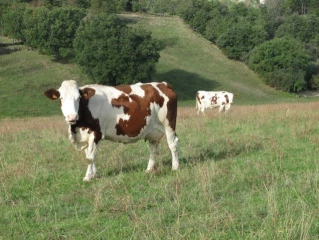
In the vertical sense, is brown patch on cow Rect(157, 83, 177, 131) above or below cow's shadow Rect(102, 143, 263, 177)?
above

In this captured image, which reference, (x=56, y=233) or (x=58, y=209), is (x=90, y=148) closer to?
(x=58, y=209)

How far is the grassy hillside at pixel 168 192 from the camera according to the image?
5648mm

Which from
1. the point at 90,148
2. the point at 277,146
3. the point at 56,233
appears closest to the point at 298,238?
the point at 56,233

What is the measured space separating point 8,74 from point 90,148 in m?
52.2

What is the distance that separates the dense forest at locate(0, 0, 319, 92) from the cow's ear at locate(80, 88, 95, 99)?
44.5 meters

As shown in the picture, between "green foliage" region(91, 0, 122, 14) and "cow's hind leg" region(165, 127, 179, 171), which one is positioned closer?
"cow's hind leg" region(165, 127, 179, 171)

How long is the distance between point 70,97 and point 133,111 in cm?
164

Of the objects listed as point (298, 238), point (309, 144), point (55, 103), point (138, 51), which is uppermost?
point (298, 238)

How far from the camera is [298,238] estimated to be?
5.03m

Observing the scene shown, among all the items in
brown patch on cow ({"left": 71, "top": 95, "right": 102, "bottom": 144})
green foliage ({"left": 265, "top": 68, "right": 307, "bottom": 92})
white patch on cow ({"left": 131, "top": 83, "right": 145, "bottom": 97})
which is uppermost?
white patch on cow ({"left": 131, "top": 83, "right": 145, "bottom": 97})

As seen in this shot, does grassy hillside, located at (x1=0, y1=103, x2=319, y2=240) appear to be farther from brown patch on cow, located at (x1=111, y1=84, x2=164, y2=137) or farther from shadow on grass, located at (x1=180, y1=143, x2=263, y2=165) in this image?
brown patch on cow, located at (x1=111, y1=84, x2=164, y2=137)

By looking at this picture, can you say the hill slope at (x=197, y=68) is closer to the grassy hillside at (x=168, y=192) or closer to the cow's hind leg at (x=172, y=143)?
the grassy hillside at (x=168, y=192)

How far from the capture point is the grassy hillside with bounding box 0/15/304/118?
163 ft

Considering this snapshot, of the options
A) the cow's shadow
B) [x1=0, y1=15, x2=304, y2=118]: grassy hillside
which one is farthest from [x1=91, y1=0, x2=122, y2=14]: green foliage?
the cow's shadow
